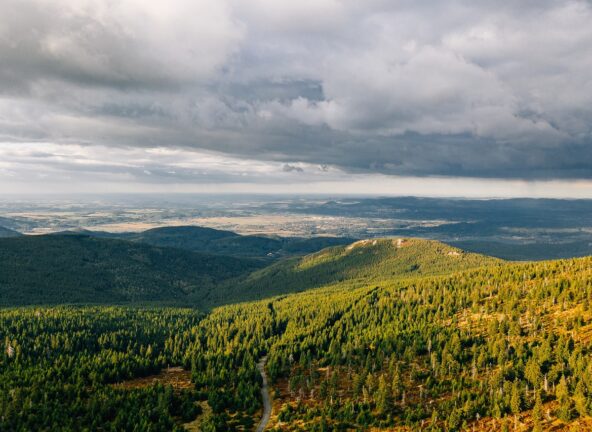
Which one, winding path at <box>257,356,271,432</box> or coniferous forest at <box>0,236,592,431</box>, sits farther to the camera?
winding path at <box>257,356,271,432</box>

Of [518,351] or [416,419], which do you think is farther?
[518,351]

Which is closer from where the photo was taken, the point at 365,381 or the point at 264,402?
the point at 264,402

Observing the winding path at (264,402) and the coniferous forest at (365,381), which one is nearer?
the coniferous forest at (365,381)

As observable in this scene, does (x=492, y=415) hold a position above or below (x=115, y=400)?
above

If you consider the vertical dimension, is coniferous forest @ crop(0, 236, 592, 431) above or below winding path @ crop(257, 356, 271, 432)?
above

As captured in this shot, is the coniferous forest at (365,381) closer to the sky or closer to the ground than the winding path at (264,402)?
closer to the sky

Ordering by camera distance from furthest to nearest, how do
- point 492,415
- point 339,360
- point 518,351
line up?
1. point 339,360
2. point 518,351
3. point 492,415

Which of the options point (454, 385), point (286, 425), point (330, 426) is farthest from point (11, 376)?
point (454, 385)

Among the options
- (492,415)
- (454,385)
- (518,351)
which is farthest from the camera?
(518,351)

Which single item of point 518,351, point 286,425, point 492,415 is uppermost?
point 518,351

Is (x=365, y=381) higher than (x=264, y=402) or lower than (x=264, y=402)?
higher

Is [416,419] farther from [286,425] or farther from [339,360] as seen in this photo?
[339,360]
